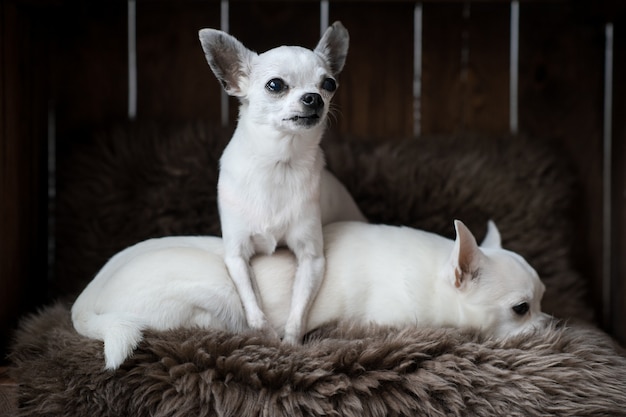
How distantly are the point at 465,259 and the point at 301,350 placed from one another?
0.43m

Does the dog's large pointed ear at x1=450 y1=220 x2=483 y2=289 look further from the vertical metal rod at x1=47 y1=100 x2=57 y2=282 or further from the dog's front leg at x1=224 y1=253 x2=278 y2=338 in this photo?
the vertical metal rod at x1=47 y1=100 x2=57 y2=282

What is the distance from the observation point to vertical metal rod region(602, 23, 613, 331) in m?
2.30

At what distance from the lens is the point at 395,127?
7.82 feet

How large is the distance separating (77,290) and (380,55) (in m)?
1.19

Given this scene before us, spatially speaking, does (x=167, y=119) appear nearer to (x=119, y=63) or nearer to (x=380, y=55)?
(x=119, y=63)

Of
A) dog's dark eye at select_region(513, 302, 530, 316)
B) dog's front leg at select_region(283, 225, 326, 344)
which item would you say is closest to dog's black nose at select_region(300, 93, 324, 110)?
dog's front leg at select_region(283, 225, 326, 344)

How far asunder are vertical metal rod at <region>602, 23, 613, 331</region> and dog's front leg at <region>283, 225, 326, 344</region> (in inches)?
44.8

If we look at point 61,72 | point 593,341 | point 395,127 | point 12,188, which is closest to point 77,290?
point 12,188

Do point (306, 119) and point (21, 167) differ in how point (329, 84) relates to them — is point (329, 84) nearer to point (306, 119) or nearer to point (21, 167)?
Result: point (306, 119)

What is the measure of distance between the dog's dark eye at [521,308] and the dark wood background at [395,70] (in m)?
0.70

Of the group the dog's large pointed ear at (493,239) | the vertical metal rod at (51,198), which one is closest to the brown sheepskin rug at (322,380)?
the dog's large pointed ear at (493,239)

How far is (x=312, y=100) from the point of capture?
1441mm

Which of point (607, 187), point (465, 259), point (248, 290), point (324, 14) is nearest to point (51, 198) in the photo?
point (248, 290)

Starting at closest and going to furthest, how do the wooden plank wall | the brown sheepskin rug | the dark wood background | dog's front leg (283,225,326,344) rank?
the brown sheepskin rug
dog's front leg (283,225,326,344)
the wooden plank wall
the dark wood background
